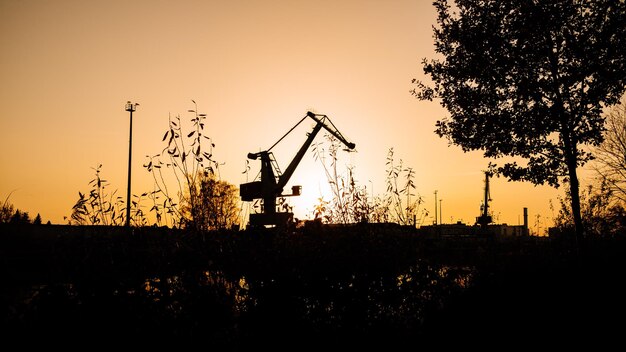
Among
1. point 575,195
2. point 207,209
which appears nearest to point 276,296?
point 207,209

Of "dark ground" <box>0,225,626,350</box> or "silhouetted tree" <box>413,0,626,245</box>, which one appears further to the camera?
"silhouetted tree" <box>413,0,626,245</box>

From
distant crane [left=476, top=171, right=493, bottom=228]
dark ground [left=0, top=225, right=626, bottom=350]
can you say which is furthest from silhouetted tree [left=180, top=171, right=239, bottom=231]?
distant crane [left=476, top=171, right=493, bottom=228]

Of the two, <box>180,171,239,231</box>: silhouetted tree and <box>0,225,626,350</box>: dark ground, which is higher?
<box>180,171,239,231</box>: silhouetted tree

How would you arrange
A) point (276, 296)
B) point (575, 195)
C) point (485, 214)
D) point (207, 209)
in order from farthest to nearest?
point (485, 214) < point (575, 195) < point (207, 209) < point (276, 296)

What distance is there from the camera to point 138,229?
5.45 meters

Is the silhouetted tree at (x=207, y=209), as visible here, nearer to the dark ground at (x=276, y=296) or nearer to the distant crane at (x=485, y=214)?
the dark ground at (x=276, y=296)

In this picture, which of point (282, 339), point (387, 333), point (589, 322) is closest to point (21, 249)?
point (282, 339)

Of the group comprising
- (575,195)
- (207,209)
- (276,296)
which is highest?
(575,195)

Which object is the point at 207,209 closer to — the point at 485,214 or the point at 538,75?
the point at 538,75

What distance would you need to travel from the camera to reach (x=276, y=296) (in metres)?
5.10

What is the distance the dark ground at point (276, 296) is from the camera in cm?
420

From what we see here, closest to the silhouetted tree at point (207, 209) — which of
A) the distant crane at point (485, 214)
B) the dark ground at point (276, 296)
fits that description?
the dark ground at point (276, 296)

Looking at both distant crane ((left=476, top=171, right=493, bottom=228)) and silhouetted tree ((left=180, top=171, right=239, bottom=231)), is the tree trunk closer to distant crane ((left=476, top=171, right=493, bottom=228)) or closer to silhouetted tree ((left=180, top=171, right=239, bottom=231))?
silhouetted tree ((left=180, top=171, right=239, bottom=231))

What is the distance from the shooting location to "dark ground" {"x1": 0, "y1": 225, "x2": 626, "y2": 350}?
4.20 meters
